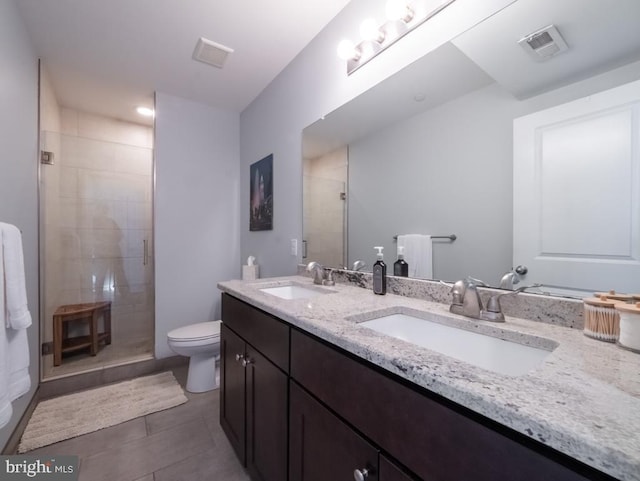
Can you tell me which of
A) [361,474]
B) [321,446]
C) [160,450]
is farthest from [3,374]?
[361,474]

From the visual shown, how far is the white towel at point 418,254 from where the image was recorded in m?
1.17

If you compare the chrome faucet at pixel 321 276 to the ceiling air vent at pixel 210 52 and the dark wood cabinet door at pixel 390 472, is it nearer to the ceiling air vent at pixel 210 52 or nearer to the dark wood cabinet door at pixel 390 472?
the dark wood cabinet door at pixel 390 472

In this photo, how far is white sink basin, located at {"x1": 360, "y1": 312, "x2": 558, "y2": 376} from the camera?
703mm

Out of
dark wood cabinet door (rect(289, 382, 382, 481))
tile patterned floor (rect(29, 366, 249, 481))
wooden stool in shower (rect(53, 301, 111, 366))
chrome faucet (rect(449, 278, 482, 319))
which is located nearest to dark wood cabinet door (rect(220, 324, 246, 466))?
tile patterned floor (rect(29, 366, 249, 481))

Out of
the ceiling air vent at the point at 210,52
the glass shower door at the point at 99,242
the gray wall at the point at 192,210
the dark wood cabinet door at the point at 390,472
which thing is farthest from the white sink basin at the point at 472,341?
the glass shower door at the point at 99,242

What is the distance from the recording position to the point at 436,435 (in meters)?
0.49

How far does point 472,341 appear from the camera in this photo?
2.68ft

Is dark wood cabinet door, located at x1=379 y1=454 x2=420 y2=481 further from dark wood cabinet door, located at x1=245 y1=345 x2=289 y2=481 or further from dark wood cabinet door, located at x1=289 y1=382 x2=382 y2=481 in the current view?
dark wood cabinet door, located at x1=245 y1=345 x2=289 y2=481

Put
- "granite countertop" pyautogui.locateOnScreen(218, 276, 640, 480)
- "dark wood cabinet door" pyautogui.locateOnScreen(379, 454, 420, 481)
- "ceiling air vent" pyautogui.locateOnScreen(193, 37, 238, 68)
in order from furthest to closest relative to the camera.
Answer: "ceiling air vent" pyautogui.locateOnScreen(193, 37, 238, 68) → "dark wood cabinet door" pyautogui.locateOnScreen(379, 454, 420, 481) → "granite countertop" pyautogui.locateOnScreen(218, 276, 640, 480)

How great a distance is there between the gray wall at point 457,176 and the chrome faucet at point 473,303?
0.12 m

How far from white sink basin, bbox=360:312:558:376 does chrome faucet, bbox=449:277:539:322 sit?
6 cm

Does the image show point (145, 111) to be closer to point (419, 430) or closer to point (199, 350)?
point (199, 350)

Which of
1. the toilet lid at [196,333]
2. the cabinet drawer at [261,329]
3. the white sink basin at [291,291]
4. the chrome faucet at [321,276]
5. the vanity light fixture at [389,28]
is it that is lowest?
the toilet lid at [196,333]

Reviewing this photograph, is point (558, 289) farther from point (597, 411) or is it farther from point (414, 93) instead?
point (414, 93)
